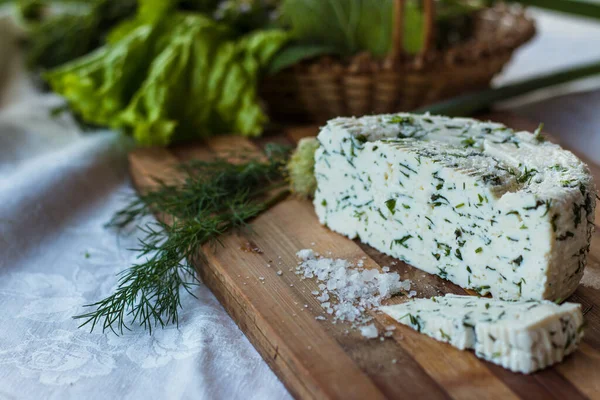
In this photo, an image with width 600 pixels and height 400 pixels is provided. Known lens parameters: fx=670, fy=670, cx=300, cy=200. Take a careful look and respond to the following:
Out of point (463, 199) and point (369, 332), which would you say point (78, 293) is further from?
point (463, 199)

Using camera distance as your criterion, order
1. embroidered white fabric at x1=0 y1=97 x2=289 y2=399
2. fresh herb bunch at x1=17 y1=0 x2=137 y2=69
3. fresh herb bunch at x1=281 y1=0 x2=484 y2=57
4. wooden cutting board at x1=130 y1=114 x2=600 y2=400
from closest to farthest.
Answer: wooden cutting board at x1=130 y1=114 x2=600 y2=400, embroidered white fabric at x1=0 y1=97 x2=289 y2=399, fresh herb bunch at x1=281 y1=0 x2=484 y2=57, fresh herb bunch at x1=17 y1=0 x2=137 y2=69

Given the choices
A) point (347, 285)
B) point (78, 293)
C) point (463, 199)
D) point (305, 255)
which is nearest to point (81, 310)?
point (78, 293)

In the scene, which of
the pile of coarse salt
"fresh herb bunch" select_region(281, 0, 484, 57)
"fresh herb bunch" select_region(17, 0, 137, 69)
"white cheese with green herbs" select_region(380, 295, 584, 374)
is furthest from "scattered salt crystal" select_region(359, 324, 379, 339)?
"fresh herb bunch" select_region(17, 0, 137, 69)

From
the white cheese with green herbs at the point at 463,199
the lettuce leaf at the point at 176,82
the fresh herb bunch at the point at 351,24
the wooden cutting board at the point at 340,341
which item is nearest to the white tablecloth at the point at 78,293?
the wooden cutting board at the point at 340,341

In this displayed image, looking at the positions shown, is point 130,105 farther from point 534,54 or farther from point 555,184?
point 534,54

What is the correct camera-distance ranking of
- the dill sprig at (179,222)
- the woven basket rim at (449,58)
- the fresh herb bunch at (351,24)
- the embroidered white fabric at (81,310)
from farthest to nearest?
1. the fresh herb bunch at (351,24)
2. the woven basket rim at (449,58)
3. the dill sprig at (179,222)
4. the embroidered white fabric at (81,310)

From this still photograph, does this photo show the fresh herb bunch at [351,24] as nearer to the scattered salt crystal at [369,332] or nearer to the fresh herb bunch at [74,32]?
the fresh herb bunch at [74,32]

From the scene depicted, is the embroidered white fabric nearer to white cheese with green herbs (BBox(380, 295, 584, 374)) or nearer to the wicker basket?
white cheese with green herbs (BBox(380, 295, 584, 374))
